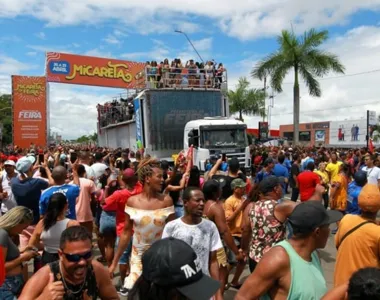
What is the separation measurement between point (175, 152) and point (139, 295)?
46.3 feet

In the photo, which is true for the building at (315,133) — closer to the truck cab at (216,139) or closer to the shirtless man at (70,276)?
the truck cab at (216,139)

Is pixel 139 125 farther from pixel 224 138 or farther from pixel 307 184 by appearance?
pixel 307 184

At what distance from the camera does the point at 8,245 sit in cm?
337

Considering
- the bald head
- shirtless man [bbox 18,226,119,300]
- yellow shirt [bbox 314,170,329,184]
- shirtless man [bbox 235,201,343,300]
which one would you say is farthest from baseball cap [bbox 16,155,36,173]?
yellow shirt [bbox 314,170,329,184]

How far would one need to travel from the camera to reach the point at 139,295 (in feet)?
5.49

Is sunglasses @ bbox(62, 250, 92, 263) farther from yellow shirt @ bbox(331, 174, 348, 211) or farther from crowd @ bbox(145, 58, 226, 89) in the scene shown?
crowd @ bbox(145, 58, 226, 89)

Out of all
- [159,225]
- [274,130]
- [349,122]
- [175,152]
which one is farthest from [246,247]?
[274,130]

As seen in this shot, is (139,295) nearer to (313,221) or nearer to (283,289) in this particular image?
(283,289)

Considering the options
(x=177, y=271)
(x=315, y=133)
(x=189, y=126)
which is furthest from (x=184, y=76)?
(x=315, y=133)

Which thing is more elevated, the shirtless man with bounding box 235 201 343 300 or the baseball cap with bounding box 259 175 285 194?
the baseball cap with bounding box 259 175 285 194

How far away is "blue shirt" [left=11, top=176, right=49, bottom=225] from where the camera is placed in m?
5.54

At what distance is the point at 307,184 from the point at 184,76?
938 centimetres

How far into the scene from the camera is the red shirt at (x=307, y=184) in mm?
7859

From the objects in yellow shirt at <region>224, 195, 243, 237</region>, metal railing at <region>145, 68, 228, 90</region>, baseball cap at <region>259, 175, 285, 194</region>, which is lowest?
yellow shirt at <region>224, 195, 243, 237</region>
